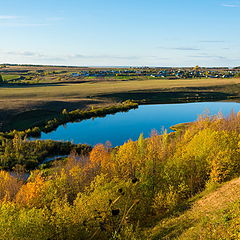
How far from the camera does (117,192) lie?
2764cm

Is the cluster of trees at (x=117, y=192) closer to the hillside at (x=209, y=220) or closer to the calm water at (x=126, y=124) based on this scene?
the hillside at (x=209, y=220)

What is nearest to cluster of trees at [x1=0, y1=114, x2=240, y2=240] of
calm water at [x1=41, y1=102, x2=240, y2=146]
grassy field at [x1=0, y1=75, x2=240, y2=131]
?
calm water at [x1=41, y1=102, x2=240, y2=146]

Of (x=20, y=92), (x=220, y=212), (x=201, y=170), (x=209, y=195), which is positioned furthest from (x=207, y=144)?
(x=20, y=92)

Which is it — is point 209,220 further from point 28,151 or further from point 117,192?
point 28,151

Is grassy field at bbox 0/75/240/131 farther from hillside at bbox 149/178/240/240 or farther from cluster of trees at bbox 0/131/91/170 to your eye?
hillside at bbox 149/178/240/240

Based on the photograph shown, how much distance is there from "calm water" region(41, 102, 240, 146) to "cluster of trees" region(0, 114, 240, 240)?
29.1 m

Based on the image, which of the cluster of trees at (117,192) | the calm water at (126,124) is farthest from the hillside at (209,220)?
the calm water at (126,124)

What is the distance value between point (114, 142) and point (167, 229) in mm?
46733

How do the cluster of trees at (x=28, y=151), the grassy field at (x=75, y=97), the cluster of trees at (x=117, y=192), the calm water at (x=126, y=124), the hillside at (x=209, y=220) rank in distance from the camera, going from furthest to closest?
the grassy field at (x=75, y=97), the calm water at (x=126, y=124), the cluster of trees at (x=28, y=151), the cluster of trees at (x=117, y=192), the hillside at (x=209, y=220)

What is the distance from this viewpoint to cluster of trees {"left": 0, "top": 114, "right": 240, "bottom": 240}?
23219 millimetres

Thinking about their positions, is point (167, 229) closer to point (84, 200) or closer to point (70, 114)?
point (84, 200)

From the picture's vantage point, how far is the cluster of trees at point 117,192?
2322cm

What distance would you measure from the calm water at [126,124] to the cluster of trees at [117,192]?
95.3ft

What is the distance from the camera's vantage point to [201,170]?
3466 cm
